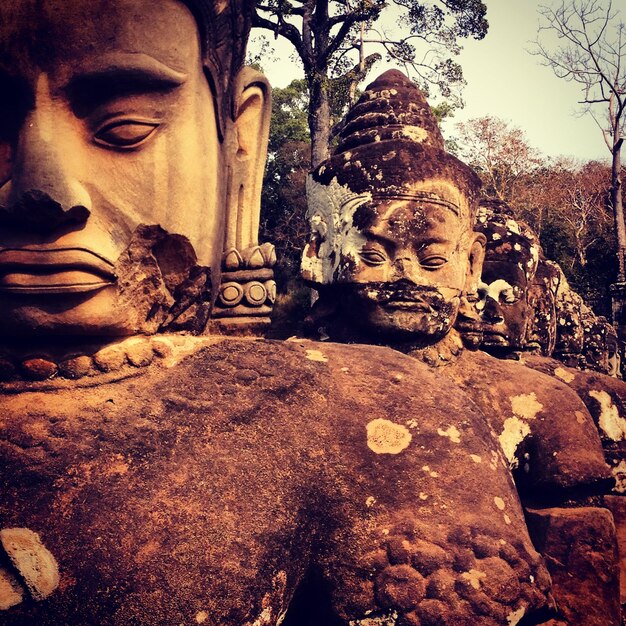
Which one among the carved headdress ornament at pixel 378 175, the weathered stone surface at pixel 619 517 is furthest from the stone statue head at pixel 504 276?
the weathered stone surface at pixel 619 517

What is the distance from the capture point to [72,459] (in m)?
1.60

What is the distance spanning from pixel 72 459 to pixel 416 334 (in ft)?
8.81

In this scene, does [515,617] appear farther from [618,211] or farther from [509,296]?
[618,211]

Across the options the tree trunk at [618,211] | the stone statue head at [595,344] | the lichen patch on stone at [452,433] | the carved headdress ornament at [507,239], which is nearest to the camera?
the lichen patch on stone at [452,433]

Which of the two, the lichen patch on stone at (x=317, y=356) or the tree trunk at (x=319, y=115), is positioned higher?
the tree trunk at (x=319, y=115)

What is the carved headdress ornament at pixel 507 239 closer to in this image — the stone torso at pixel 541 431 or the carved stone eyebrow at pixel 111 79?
the stone torso at pixel 541 431

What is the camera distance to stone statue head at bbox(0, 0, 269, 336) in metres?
1.70

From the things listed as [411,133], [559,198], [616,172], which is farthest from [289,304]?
[559,198]

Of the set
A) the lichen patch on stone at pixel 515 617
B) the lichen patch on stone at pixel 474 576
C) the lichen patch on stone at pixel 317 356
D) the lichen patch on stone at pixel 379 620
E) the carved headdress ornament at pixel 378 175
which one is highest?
the carved headdress ornament at pixel 378 175

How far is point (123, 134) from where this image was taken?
1.85m

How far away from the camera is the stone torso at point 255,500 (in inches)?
58.7

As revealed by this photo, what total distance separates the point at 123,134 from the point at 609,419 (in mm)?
3585

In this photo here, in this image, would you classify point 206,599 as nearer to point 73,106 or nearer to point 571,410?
point 73,106

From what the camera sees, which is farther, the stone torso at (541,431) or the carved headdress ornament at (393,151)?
the carved headdress ornament at (393,151)
